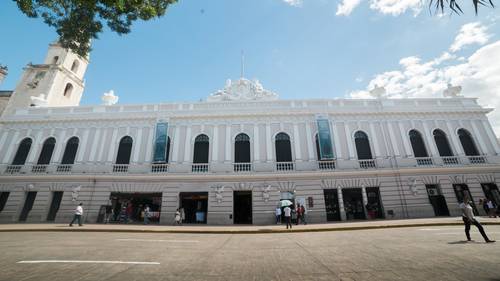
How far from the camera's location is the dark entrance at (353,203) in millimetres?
17609

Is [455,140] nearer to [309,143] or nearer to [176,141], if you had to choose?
[309,143]

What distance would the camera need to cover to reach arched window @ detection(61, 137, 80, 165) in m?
19.5

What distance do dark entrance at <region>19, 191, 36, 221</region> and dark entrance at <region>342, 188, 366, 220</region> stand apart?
85.6ft

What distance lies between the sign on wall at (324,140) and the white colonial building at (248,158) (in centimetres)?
10

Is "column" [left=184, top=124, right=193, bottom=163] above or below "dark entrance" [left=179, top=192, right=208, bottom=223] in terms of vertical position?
above

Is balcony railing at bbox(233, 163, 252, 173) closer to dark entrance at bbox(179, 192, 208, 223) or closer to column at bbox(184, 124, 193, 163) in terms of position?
dark entrance at bbox(179, 192, 208, 223)

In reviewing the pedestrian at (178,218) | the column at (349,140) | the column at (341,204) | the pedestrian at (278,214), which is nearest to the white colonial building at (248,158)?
the column at (341,204)

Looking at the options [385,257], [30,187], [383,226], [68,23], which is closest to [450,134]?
[383,226]

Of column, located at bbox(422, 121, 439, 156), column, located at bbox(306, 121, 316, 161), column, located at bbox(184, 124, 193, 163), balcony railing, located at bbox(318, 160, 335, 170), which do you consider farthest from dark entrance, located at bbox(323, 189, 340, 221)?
column, located at bbox(184, 124, 193, 163)

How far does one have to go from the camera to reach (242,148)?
19328 millimetres

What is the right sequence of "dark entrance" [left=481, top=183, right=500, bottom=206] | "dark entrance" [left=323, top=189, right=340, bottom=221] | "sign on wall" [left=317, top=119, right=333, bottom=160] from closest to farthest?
"dark entrance" [left=481, top=183, right=500, bottom=206] < "dark entrance" [left=323, top=189, right=340, bottom=221] < "sign on wall" [left=317, top=119, right=333, bottom=160]

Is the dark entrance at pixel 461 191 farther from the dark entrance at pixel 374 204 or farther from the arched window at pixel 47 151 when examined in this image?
the arched window at pixel 47 151

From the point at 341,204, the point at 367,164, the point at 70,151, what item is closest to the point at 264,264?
the point at 341,204

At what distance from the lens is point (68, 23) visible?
7.93m
